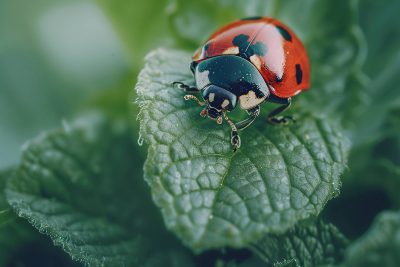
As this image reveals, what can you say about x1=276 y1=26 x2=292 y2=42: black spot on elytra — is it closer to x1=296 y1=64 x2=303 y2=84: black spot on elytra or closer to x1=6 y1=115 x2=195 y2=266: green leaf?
x1=296 y1=64 x2=303 y2=84: black spot on elytra

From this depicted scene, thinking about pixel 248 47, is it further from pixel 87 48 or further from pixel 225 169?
pixel 87 48

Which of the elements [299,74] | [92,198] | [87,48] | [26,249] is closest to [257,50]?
[299,74]

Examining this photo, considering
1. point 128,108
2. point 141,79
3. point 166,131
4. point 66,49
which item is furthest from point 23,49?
point 166,131

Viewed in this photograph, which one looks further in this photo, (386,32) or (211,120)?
(386,32)

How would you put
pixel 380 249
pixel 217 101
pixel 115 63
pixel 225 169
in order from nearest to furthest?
pixel 380 249 < pixel 225 169 < pixel 217 101 < pixel 115 63

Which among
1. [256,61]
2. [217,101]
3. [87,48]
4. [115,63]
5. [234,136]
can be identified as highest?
[87,48]

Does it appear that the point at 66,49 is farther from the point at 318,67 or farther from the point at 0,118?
the point at 318,67

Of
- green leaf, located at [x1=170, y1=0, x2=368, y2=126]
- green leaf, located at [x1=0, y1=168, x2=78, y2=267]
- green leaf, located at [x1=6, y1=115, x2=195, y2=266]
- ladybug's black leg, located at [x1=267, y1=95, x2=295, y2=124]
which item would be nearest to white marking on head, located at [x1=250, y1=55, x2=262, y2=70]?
ladybug's black leg, located at [x1=267, y1=95, x2=295, y2=124]
